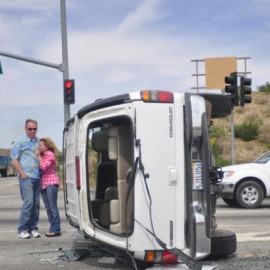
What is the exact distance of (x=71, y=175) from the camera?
680 cm

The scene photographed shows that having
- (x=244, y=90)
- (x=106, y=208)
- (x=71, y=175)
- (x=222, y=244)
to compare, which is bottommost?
(x=222, y=244)

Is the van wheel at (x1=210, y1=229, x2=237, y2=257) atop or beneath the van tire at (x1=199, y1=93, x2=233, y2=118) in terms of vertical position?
beneath

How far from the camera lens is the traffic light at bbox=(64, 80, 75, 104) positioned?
719 inches

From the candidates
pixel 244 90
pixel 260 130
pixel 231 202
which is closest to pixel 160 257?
pixel 231 202

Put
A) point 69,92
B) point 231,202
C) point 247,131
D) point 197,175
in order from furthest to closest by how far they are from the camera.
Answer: point 247,131 < point 69,92 < point 231,202 < point 197,175

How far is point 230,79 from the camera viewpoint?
54.4 feet

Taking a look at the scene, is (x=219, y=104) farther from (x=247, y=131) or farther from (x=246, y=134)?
(x=247, y=131)

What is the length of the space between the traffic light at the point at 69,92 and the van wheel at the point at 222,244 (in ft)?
39.0

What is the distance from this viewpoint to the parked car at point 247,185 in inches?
548

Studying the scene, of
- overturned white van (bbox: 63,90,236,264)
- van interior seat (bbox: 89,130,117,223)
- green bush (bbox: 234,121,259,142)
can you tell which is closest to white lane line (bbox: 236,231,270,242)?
van interior seat (bbox: 89,130,117,223)

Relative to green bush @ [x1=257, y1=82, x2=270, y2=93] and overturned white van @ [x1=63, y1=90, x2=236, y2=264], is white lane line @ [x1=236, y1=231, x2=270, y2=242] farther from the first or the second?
green bush @ [x1=257, y1=82, x2=270, y2=93]

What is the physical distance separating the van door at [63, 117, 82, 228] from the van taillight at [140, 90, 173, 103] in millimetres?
1128

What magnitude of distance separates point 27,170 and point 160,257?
155 inches

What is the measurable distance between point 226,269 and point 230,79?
1069 centimetres
